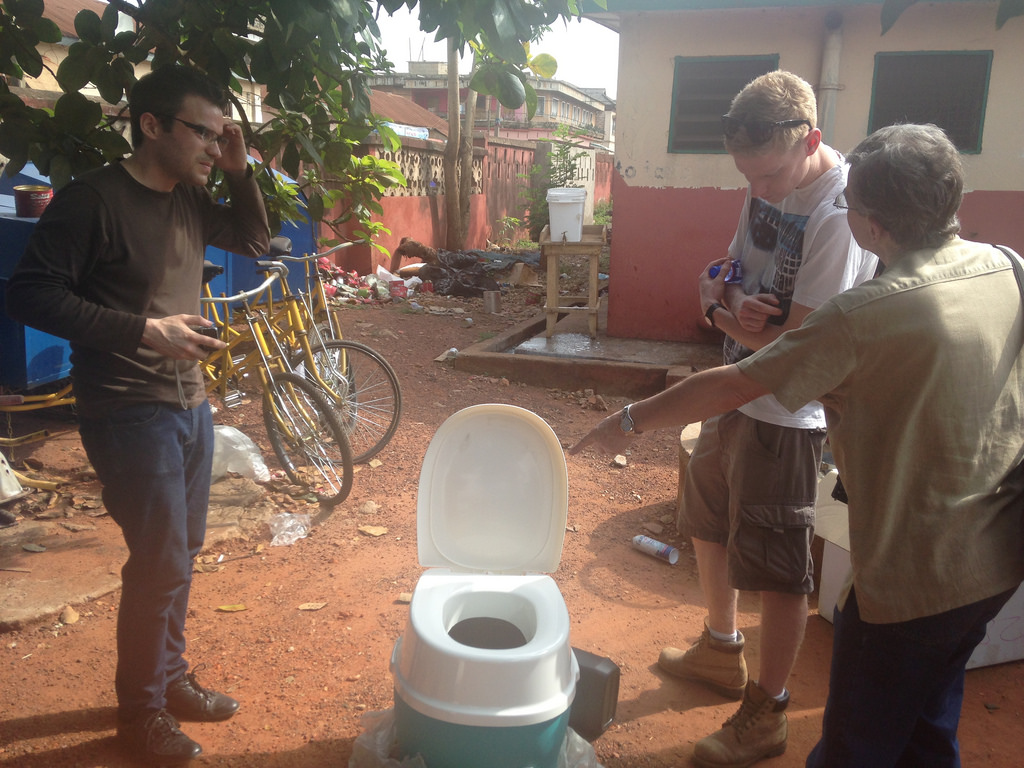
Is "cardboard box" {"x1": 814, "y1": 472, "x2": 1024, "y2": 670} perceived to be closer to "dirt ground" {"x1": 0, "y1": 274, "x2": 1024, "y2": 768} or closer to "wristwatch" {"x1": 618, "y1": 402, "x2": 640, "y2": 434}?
"dirt ground" {"x1": 0, "y1": 274, "x2": 1024, "y2": 768}

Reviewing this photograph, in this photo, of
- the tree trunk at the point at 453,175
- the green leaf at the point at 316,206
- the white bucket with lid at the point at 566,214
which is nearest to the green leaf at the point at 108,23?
the green leaf at the point at 316,206

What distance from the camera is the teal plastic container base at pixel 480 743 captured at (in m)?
1.86

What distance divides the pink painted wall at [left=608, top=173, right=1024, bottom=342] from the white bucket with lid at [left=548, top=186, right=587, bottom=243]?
0.39 m

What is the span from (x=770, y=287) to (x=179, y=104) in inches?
68.2

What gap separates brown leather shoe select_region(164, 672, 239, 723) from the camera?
253cm

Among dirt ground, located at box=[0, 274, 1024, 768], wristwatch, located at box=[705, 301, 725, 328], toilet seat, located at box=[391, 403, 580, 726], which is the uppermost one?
wristwatch, located at box=[705, 301, 725, 328]

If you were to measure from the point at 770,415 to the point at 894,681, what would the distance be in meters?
0.79

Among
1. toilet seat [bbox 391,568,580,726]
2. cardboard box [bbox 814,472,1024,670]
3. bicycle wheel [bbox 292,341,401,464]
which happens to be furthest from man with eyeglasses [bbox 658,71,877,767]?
bicycle wheel [bbox 292,341,401,464]

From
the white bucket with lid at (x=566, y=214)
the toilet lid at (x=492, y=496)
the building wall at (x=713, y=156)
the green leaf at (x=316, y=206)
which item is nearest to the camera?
the toilet lid at (x=492, y=496)

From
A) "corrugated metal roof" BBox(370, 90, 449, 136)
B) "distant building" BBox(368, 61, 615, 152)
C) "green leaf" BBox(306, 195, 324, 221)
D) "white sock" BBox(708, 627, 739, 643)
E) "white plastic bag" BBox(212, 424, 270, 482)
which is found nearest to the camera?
"white sock" BBox(708, 627, 739, 643)

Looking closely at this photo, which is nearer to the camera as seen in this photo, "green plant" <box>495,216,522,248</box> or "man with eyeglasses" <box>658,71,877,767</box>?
"man with eyeglasses" <box>658,71,877,767</box>

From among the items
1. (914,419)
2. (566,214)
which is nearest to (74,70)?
(914,419)

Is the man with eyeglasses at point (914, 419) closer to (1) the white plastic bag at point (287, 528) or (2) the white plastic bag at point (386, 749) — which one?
(2) the white plastic bag at point (386, 749)

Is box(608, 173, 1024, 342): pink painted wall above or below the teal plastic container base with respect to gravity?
above
